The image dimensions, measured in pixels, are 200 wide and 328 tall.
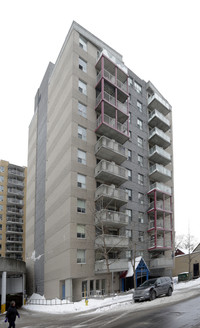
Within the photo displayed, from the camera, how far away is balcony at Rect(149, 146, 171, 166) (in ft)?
155

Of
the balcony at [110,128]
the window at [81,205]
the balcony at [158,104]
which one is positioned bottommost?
the window at [81,205]

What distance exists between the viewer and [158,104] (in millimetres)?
51250

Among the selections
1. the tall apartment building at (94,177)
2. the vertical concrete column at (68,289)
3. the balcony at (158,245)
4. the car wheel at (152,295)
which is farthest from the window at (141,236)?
the car wheel at (152,295)

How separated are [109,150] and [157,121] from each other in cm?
1530

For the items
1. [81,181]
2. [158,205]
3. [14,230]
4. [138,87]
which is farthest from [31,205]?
[14,230]

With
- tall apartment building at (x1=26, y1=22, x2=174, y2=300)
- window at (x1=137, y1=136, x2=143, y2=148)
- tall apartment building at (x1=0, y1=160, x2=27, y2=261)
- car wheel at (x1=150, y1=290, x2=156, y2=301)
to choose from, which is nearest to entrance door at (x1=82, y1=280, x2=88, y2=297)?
tall apartment building at (x1=26, y1=22, x2=174, y2=300)

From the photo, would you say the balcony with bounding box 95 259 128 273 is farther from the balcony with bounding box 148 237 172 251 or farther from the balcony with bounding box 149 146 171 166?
the balcony with bounding box 149 146 171 166

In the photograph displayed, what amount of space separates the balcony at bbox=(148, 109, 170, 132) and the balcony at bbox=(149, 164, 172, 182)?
7.20 meters

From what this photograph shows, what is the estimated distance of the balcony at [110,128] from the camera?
125 feet

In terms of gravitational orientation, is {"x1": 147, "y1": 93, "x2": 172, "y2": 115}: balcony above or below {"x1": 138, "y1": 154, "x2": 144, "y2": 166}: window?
above

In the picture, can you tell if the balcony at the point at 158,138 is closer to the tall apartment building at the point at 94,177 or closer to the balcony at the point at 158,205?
the tall apartment building at the point at 94,177

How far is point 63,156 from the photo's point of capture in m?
38.2

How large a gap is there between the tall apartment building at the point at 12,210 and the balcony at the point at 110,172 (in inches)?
1817

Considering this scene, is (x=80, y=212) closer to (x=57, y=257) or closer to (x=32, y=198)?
(x=57, y=257)
